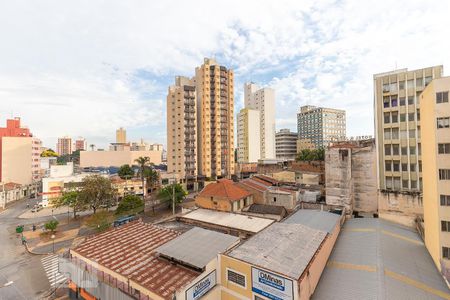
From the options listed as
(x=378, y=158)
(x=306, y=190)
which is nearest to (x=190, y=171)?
(x=306, y=190)

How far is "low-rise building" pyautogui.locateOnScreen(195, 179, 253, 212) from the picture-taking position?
37.9 metres

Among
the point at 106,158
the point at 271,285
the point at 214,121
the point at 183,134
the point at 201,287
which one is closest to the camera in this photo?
the point at 271,285

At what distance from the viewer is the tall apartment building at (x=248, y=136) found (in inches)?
4697

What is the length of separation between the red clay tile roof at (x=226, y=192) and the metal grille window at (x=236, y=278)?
19923 mm

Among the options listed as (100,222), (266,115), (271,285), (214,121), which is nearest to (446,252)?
(271,285)

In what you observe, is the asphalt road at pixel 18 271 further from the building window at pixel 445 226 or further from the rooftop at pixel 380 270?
the building window at pixel 445 226

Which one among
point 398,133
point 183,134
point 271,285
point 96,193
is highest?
point 183,134

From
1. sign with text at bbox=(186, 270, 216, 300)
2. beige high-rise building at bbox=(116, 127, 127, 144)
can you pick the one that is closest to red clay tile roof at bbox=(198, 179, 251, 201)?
sign with text at bbox=(186, 270, 216, 300)

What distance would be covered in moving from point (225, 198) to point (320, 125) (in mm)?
112704

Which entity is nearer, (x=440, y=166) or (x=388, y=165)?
(x=440, y=166)

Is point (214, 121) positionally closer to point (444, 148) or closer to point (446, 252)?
point (444, 148)

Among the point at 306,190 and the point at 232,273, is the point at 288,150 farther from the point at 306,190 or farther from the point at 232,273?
the point at 232,273

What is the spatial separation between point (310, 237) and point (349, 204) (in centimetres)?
1855

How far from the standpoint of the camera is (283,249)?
1952 cm
